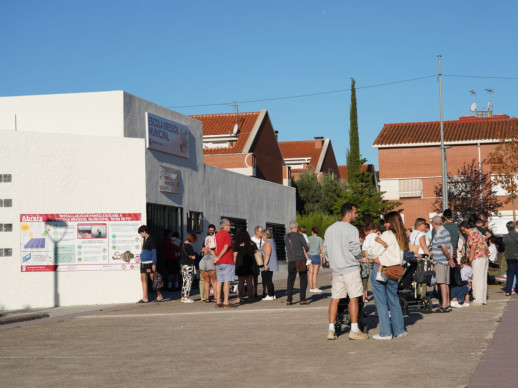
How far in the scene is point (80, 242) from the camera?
20625 millimetres

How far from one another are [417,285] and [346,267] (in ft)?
12.9

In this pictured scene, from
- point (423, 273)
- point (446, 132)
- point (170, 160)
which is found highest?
point (446, 132)

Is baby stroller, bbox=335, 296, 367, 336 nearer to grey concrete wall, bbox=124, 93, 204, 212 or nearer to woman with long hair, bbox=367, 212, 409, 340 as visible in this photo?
woman with long hair, bbox=367, 212, 409, 340

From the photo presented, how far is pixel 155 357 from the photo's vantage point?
10500 mm

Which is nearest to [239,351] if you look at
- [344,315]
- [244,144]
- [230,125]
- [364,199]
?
[344,315]

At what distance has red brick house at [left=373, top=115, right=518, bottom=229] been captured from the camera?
60812 millimetres

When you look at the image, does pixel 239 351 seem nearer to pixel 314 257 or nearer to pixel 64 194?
pixel 64 194

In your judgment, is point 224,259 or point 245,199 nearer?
point 224,259

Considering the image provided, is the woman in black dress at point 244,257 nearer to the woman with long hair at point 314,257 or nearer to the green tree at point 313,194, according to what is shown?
the woman with long hair at point 314,257

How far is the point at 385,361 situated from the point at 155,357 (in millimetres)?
2953

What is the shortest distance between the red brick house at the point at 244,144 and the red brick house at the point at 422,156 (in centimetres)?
1059

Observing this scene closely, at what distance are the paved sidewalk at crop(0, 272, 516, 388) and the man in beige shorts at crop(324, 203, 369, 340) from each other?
0.34m

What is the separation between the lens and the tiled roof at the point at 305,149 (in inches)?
2729

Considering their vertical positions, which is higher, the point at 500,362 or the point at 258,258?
the point at 258,258
